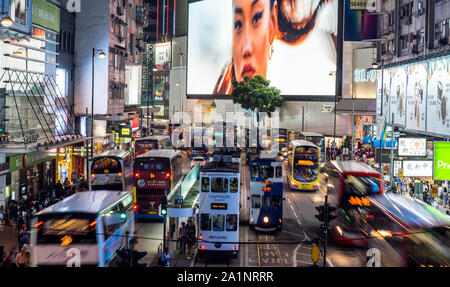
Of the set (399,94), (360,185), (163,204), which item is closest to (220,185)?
(163,204)

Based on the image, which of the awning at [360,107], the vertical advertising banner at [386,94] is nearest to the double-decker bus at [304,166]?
the vertical advertising banner at [386,94]

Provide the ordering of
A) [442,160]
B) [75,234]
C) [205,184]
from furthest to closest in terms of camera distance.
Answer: [442,160] < [205,184] < [75,234]

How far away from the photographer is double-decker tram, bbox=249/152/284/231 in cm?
2678

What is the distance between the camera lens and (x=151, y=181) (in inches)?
1092

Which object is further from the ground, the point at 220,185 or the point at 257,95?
the point at 257,95

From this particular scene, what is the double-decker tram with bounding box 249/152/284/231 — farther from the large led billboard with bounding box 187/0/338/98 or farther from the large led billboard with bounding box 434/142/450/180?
the large led billboard with bounding box 187/0/338/98

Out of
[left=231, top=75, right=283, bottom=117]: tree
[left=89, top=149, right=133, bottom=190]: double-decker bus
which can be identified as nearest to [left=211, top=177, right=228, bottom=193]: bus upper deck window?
[left=89, top=149, right=133, bottom=190]: double-decker bus

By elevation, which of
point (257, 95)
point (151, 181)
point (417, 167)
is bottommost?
point (151, 181)

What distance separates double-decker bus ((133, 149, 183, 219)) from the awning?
45750mm

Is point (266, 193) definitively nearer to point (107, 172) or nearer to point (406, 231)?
point (107, 172)

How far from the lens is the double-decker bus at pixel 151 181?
1090 inches

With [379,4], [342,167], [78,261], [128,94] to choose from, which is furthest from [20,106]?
[379,4]

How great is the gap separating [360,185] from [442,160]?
12.9 ft

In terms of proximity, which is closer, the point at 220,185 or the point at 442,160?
the point at 220,185
